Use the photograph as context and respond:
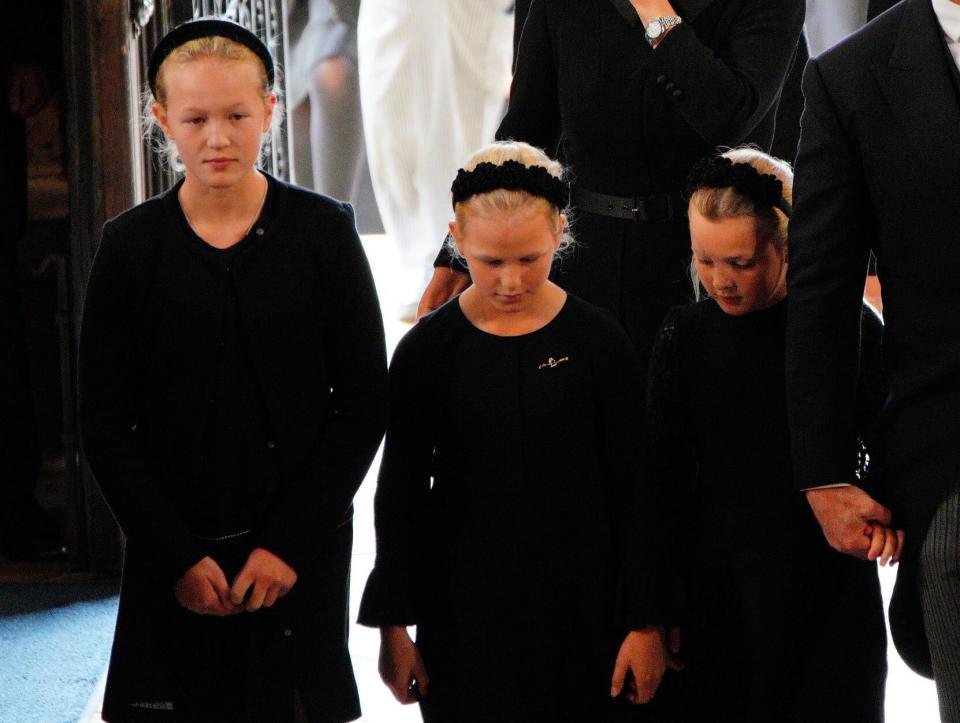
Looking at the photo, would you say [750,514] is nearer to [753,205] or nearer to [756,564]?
[756,564]

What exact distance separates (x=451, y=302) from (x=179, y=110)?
480 mm

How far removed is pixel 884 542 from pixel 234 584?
0.89 metres

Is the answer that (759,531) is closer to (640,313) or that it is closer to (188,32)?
(640,313)

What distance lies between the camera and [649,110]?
2.24 metres

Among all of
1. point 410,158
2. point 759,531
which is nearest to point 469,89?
point 410,158

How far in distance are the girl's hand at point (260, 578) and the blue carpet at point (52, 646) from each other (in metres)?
1.35

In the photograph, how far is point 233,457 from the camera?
1914mm

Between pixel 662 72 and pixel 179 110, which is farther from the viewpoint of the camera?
pixel 662 72

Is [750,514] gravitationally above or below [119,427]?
below

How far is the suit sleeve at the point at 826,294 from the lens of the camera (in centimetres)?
178

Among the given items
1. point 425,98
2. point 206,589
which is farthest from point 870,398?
point 425,98

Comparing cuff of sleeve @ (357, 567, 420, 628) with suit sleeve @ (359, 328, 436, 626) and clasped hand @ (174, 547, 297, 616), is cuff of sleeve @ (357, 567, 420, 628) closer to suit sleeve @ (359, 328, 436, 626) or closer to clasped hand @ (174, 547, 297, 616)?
suit sleeve @ (359, 328, 436, 626)

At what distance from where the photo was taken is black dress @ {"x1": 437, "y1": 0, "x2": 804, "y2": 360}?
2.19 m

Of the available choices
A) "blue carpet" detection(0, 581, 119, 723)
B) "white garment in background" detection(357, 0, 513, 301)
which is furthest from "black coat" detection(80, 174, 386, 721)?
"white garment in background" detection(357, 0, 513, 301)
